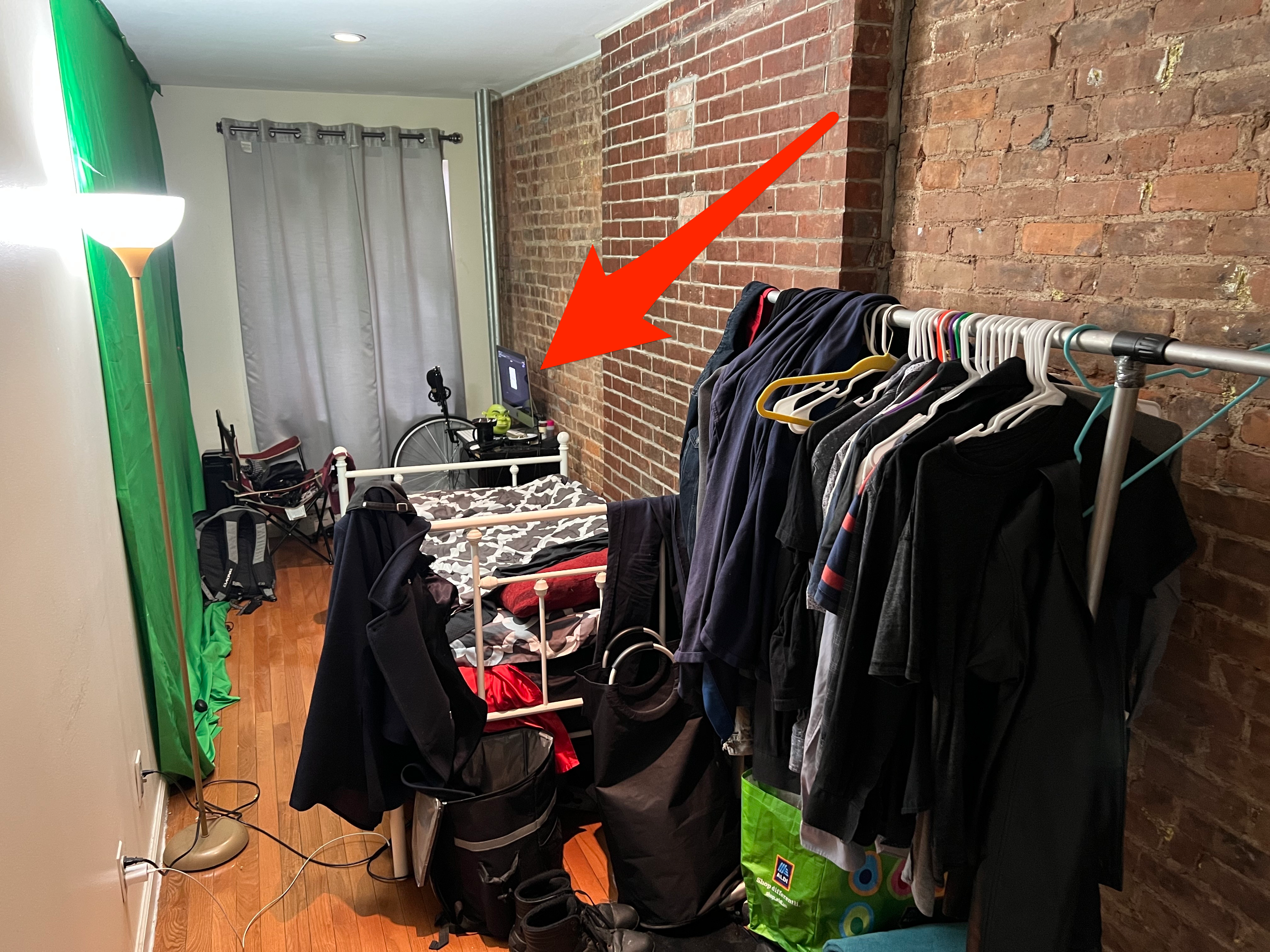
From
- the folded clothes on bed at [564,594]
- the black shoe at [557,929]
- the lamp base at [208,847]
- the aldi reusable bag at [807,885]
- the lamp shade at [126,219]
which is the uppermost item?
the lamp shade at [126,219]

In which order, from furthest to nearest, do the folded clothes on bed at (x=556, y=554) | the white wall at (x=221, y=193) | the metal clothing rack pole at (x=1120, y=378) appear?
the white wall at (x=221, y=193)
the folded clothes on bed at (x=556, y=554)
the metal clothing rack pole at (x=1120, y=378)

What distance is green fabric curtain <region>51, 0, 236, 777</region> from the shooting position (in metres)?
2.27

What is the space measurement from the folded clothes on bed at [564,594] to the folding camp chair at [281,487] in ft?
7.30

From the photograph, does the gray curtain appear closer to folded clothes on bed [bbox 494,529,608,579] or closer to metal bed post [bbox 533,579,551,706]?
folded clothes on bed [bbox 494,529,608,579]

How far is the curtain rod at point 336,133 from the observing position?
4.67 meters

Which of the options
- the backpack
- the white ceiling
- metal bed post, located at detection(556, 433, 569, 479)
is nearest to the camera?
the white ceiling

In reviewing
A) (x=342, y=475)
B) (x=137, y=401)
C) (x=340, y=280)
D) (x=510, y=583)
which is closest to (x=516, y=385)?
(x=340, y=280)

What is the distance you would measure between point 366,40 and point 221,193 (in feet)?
5.67

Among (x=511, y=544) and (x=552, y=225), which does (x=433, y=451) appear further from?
(x=511, y=544)

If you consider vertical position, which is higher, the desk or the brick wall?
the brick wall

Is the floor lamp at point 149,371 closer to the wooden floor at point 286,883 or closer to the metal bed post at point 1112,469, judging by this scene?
the wooden floor at point 286,883

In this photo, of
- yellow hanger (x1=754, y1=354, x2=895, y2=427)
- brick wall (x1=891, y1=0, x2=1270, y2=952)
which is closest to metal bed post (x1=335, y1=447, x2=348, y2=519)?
yellow hanger (x1=754, y1=354, x2=895, y2=427)

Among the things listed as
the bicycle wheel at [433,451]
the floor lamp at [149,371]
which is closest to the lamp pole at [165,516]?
the floor lamp at [149,371]

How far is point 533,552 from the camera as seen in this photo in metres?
3.17
